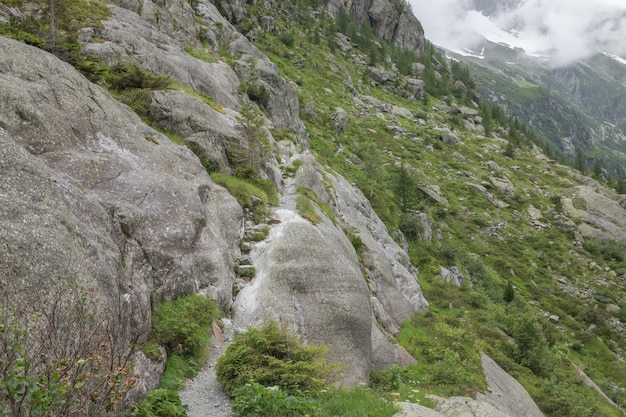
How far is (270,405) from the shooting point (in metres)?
10.7

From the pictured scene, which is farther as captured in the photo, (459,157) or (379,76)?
(379,76)

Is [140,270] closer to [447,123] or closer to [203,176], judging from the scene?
[203,176]

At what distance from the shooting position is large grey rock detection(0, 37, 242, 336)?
1097 centimetres

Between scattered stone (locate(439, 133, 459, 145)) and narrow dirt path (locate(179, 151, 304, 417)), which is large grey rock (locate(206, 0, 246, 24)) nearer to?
scattered stone (locate(439, 133, 459, 145))

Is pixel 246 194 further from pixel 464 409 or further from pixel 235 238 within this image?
pixel 464 409

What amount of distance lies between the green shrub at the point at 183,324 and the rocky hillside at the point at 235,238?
728mm

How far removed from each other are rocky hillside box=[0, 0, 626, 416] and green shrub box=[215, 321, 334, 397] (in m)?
2.45

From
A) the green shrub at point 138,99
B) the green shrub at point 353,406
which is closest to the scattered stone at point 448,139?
the green shrub at point 138,99

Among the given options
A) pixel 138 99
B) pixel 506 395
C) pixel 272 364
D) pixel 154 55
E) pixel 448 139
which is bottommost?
pixel 506 395

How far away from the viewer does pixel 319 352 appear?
14133mm

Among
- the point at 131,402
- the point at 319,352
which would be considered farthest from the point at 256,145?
the point at 131,402

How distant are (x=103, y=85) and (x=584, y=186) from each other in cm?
12901

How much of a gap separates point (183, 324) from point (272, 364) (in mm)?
4178

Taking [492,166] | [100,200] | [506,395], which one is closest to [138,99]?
[100,200]
